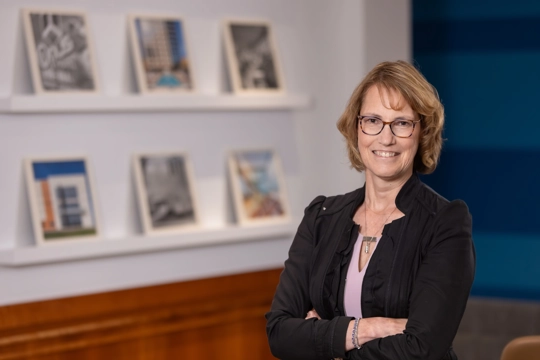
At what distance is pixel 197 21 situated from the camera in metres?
3.98

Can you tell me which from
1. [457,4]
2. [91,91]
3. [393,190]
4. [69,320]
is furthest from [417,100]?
→ [457,4]

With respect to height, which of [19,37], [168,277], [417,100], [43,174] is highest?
[19,37]

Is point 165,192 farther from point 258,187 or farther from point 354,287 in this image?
point 354,287

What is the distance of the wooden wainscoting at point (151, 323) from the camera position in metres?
3.48

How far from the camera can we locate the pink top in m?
2.28

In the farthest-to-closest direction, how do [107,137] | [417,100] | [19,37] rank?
[107,137]
[19,37]
[417,100]

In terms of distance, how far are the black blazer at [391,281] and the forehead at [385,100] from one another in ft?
0.72

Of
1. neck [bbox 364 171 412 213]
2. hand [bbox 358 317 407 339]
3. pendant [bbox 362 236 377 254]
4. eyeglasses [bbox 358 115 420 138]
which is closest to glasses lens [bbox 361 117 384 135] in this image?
eyeglasses [bbox 358 115 420 138]

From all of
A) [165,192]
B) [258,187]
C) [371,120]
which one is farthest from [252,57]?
[371,120]

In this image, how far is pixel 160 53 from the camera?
12.5 ft

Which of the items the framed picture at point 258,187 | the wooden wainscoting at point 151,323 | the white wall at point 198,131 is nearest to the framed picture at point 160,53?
the white wall at point 198,131

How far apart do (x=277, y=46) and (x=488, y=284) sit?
1.66 meters

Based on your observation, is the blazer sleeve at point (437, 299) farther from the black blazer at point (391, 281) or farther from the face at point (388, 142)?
the face at point (388, 142)

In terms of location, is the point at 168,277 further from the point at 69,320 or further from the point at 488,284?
the point at 488,284
